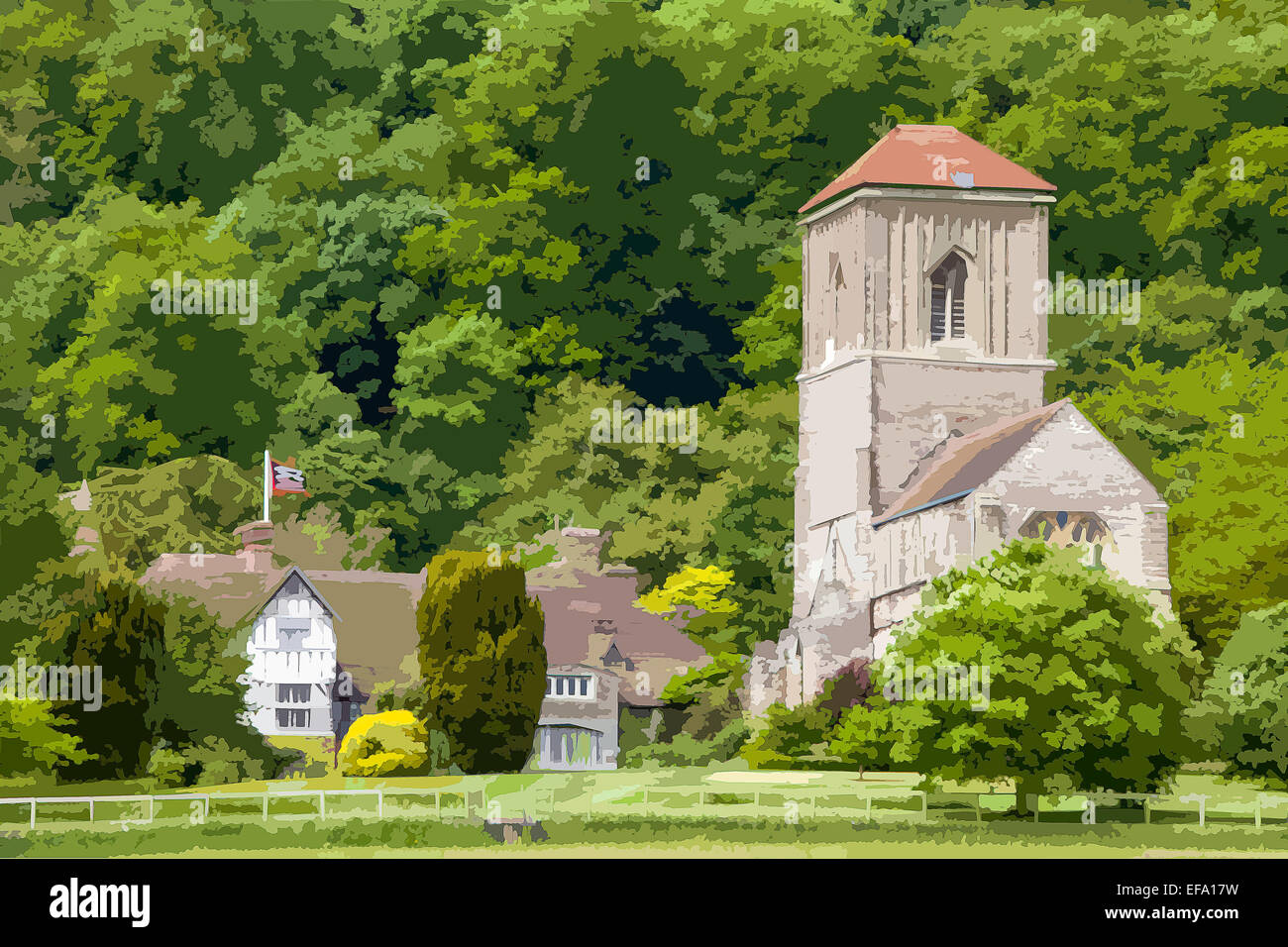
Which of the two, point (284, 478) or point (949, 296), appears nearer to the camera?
point (949, 296)

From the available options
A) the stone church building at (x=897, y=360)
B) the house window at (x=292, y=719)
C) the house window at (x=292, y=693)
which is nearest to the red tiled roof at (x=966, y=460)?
the stone church building at (x=897, y=360)

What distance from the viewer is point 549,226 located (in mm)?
110375

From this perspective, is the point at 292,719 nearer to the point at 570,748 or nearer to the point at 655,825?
the point at 570,748

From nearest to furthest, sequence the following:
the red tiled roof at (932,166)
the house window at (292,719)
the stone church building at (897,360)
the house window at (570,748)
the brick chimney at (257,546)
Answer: the stone church building at (897,360) < the house window at (292,719) < the house window at (570,748) < the red tiled roof at (932,166) < the brick chimney at (257,546)

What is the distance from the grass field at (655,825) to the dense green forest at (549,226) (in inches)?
1412

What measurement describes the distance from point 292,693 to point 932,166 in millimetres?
24760

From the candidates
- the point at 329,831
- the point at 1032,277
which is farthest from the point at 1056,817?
the point at 1032,277

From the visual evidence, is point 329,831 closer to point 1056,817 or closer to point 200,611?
point 1056,817

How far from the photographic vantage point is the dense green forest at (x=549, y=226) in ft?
324

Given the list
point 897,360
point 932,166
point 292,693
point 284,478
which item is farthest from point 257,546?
point 932,166

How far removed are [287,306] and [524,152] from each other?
12.0 m

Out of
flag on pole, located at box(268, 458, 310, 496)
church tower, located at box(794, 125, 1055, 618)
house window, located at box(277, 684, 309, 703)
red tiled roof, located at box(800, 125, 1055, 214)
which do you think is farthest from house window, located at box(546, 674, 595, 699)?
red tiled roof, located at box(800, 125, 1055, 214)

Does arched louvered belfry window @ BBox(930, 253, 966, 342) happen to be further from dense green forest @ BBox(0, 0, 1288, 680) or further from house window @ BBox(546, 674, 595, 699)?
house window @ BBox(546, 674, 595, 699)

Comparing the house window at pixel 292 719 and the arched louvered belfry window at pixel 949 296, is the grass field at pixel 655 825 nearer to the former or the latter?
the house window at pixel 292 719
